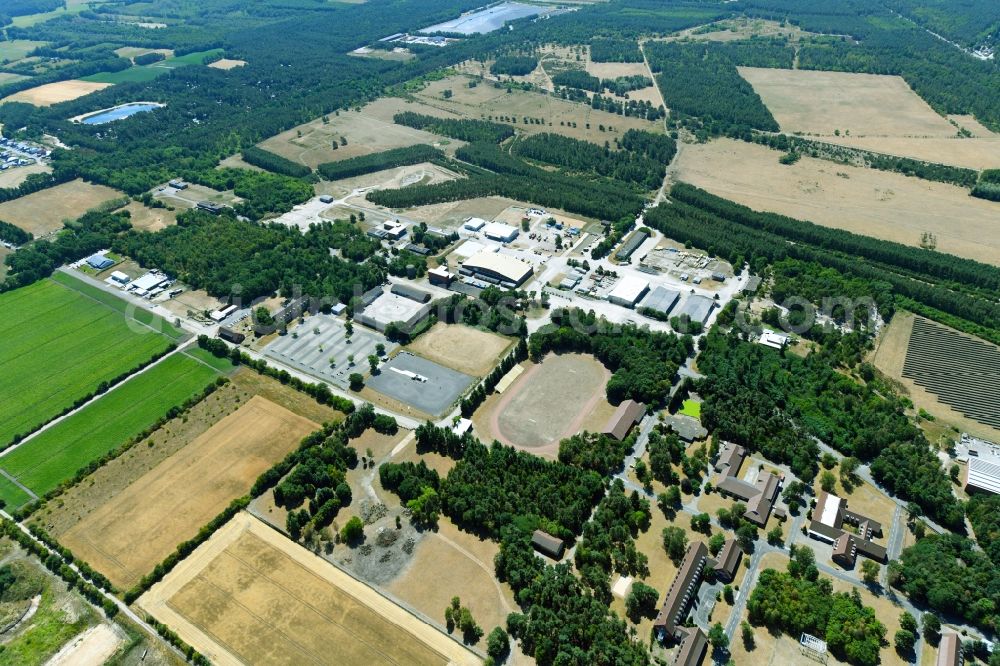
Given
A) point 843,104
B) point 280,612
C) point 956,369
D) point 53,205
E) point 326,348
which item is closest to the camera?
point 280,612

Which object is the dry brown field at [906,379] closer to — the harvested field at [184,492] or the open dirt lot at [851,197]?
the open dirt lot at [851,197]

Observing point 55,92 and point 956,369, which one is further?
point 55,92

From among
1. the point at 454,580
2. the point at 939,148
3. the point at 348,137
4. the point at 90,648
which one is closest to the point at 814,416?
the point at 454,580

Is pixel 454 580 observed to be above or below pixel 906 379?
below

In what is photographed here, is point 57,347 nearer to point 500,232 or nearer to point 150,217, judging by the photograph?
point 150,217

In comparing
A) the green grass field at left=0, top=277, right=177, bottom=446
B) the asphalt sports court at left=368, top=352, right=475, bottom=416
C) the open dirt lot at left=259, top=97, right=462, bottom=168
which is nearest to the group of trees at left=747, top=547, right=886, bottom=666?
the asphalt sports court at left=368, top=352, right=475, bottom=416

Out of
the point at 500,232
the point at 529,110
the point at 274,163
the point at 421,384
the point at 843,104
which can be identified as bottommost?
the point at 421,384

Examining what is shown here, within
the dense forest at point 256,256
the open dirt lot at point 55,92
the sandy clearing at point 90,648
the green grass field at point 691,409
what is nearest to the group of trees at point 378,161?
the dense forest at point 256,256

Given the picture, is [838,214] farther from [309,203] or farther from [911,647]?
[309,203]
